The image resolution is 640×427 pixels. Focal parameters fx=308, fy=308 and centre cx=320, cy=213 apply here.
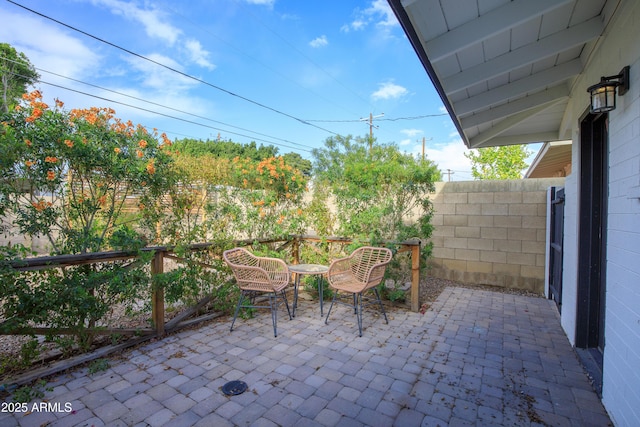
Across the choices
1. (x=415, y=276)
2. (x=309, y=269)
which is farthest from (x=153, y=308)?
(x=415, y=276)

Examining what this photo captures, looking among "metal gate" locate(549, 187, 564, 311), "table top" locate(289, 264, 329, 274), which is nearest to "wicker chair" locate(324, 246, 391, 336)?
"table top" locate(289, 264, 329, 274)

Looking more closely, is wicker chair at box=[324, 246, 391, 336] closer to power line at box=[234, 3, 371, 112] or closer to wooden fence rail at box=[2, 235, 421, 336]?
wooden fence rail at box=[2, 235, 421, 336]

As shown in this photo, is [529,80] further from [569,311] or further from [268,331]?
[268,331]

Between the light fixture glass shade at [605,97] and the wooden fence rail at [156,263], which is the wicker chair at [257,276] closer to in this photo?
the wooden fence rail at [156,263]

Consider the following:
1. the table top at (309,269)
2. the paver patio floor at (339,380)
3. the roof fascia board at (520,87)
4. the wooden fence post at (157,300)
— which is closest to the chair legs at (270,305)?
the paver patio floor at (339,380)

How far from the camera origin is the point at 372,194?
4078 mm

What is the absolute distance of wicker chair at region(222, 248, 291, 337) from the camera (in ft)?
10.0

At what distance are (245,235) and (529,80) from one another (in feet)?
11.6

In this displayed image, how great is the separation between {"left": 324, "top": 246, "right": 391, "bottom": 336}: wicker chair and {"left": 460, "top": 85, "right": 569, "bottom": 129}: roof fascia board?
6.59ft

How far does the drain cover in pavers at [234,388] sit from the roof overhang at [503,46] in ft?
8.07

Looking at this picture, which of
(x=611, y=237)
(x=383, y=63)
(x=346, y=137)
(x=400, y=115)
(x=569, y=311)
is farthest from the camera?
(x=346, y=137)

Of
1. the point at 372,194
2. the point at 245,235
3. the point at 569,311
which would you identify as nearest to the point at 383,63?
Result: the point at 372,194

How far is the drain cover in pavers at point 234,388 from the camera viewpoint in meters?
2.00

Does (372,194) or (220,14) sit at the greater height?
(220,14)
